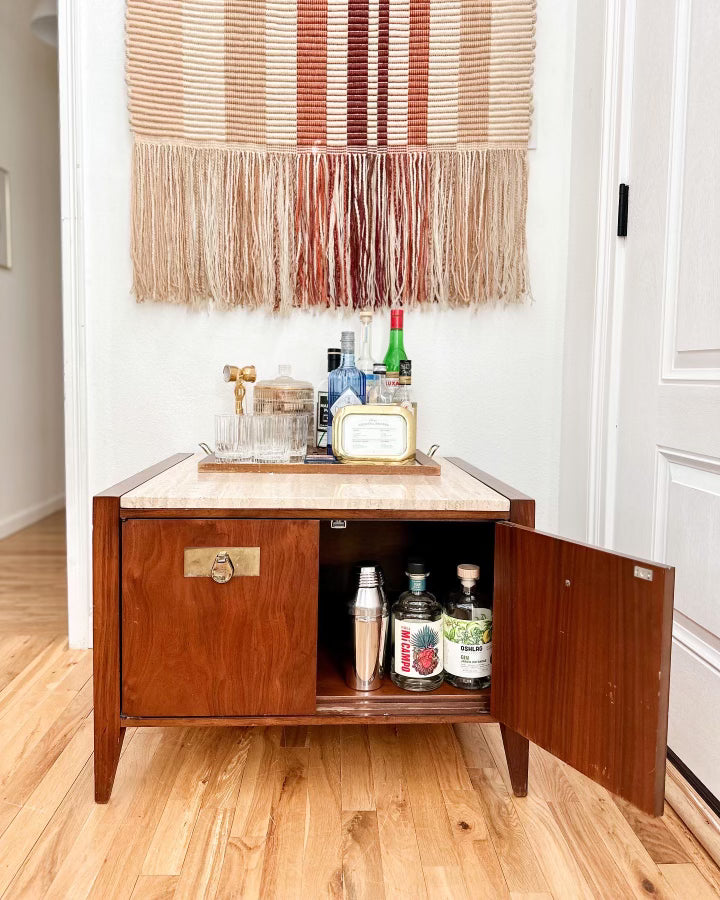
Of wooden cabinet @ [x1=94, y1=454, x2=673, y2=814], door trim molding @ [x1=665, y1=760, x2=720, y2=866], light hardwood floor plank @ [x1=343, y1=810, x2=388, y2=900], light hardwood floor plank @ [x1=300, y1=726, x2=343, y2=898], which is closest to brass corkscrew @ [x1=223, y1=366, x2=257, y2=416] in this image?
wooden cabinet @ [x1=94, y1=454, x2=673, y2=814]

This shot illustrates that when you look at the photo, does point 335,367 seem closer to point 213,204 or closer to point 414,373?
point 414,373

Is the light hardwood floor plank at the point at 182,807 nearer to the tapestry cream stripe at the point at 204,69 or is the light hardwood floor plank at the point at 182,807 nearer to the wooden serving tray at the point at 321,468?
the wooden serving tray at the point at 321,468

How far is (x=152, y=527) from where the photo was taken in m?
1.13

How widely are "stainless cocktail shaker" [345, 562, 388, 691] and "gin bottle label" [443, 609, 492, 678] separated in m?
0.12

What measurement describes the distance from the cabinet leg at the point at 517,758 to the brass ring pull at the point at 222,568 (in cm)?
53

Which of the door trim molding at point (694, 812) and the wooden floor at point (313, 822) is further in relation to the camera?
the door trim molding at point (694, 812)

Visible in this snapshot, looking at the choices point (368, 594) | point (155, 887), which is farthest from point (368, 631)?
point (155, 887)

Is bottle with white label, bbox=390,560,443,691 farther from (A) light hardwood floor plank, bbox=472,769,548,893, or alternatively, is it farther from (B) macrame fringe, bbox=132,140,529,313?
(B) macrame fringe, bbox=132,140,529,313

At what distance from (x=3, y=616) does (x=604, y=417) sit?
1.71 meters

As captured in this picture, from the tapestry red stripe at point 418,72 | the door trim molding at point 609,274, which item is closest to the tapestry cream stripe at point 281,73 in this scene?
the tapestry red stripe at point 418,72

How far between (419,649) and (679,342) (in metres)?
0.72

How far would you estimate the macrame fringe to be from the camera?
5.72 feet

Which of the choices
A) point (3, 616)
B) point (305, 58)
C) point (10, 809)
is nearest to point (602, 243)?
point (305, 58)

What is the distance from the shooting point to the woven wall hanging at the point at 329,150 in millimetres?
1711
